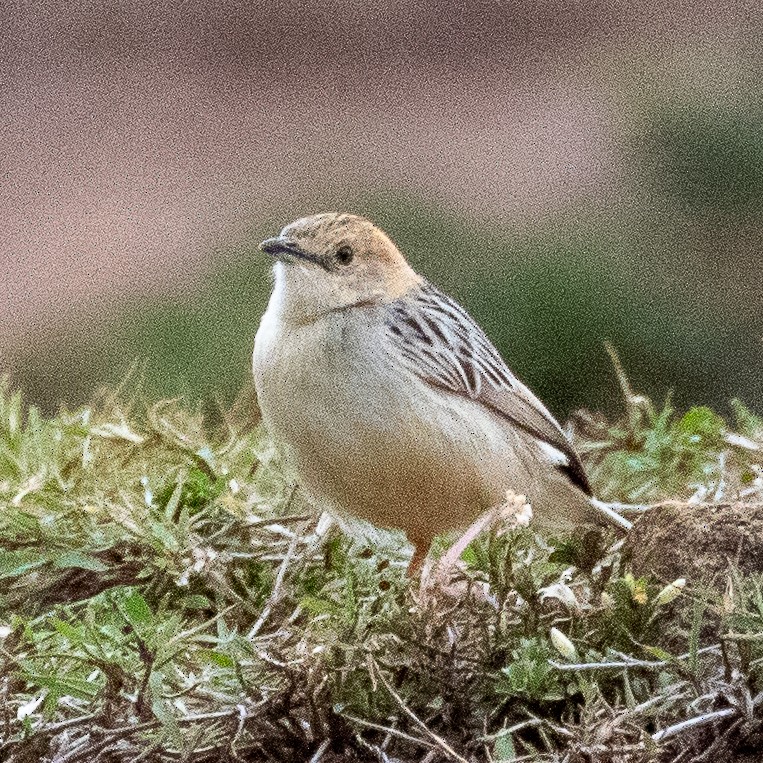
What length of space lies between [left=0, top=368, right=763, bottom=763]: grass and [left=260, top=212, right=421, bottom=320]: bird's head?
1.80 feet

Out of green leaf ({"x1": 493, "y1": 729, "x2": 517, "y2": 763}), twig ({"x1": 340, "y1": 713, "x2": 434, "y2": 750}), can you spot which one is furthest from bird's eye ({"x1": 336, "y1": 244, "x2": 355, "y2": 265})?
green leaf ({"x1": 493, "y1": 729, "x2": 517, "y2": 763})

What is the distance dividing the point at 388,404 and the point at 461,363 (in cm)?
47

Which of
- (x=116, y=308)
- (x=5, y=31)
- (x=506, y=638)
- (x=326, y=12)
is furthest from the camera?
(x=116, y=308)

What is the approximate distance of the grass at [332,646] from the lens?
2.30 m

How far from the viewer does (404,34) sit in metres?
5.12

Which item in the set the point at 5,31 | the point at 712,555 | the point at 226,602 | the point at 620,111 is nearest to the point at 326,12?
the point at 5,31

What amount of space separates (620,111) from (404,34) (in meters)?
1.41

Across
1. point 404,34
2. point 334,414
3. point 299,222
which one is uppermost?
point 404,34

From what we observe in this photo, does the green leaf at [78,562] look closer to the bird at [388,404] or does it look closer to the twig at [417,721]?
the bird at [388,404]

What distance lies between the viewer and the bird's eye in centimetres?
343

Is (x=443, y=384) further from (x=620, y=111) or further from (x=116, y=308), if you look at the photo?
(x=620, y=111)

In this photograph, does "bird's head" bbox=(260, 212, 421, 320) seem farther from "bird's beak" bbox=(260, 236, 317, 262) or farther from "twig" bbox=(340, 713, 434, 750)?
"twig" bbox=(340, 713, 434, 750)

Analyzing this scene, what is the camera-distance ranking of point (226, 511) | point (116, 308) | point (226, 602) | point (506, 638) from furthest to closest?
1. point (116, 308)
2. point (226, 511)
3. point (226, 602)
4. point (506, 638)

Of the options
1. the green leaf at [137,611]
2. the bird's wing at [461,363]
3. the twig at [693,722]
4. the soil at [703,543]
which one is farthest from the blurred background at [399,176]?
the twig at [693,722]
